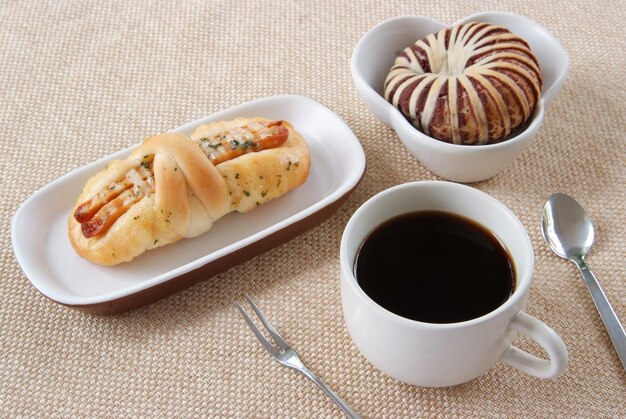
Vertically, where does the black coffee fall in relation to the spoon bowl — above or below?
above

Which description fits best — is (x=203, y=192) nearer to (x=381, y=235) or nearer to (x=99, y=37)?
(x=381, y=235)

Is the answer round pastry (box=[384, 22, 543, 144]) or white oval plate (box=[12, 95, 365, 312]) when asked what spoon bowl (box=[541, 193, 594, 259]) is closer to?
round pastry (box=[384, 22, 543, 144])

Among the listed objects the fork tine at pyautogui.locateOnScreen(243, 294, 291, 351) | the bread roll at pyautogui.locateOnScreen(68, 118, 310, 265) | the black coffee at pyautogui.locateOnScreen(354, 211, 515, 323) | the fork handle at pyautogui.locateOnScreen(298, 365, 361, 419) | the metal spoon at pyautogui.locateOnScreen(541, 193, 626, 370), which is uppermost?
the black coffee at pyautogui.locateOnScreen(354, 211, 515, 323)

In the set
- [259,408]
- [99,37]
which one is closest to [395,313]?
[259,408]

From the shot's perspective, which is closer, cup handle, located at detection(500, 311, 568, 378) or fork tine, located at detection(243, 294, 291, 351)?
cup handle, located at detection(500, 311, 568, 378)

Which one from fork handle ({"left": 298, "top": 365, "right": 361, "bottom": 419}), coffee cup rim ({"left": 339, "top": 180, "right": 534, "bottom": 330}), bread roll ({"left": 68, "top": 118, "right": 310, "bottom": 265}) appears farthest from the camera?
bread roll ({"left": 68, "top": 118, "right": 310, "bottom": 265})

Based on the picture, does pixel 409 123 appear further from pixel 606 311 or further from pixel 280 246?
pixel 606 311

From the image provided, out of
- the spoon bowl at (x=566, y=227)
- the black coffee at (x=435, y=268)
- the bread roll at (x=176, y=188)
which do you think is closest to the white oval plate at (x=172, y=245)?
the bread roll at (x=176, y=188)

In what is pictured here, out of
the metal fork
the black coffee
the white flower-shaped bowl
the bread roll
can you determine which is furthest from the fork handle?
the white flower-shaped bowl

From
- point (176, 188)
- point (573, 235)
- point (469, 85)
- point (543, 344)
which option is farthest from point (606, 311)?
point (176, 188)
